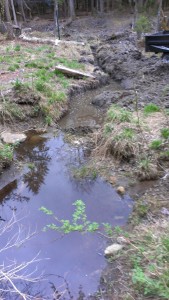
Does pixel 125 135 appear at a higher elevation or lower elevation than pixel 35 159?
higher

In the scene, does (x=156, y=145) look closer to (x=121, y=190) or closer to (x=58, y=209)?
(x=121, y=190)

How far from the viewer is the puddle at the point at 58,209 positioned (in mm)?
4152

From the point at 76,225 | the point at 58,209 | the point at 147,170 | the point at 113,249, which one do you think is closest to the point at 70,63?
the point at 147,170

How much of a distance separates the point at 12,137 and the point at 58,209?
297cm

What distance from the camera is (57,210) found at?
544cm

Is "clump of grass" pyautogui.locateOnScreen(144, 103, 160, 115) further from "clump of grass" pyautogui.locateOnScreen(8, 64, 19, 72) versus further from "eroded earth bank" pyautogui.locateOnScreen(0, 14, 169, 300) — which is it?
"clump of grass" pyautogui.locateOnScreen(8, 64, 19, 72)

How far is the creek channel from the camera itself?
13.6 ft

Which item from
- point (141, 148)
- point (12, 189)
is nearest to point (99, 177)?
point (141, 148)

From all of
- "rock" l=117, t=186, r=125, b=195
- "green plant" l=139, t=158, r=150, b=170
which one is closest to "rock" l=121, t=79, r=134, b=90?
"green plant" l=139, t=158, r=150, b=170

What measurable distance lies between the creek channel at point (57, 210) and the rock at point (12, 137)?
0.16 metres

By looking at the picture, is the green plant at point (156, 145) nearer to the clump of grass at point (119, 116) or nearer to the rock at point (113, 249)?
the clump of grass at point (119, 116)

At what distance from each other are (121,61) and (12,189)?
918cm

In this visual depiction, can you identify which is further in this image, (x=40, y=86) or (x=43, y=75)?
(x=43, y=75)

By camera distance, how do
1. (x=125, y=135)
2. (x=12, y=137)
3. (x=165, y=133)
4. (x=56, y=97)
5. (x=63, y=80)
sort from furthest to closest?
1. (x=63, y=80)
2. (x=56, y=97)
3. (x=12, y=137)
4. (x=165, y=133)
5. (x=125, y=135)
